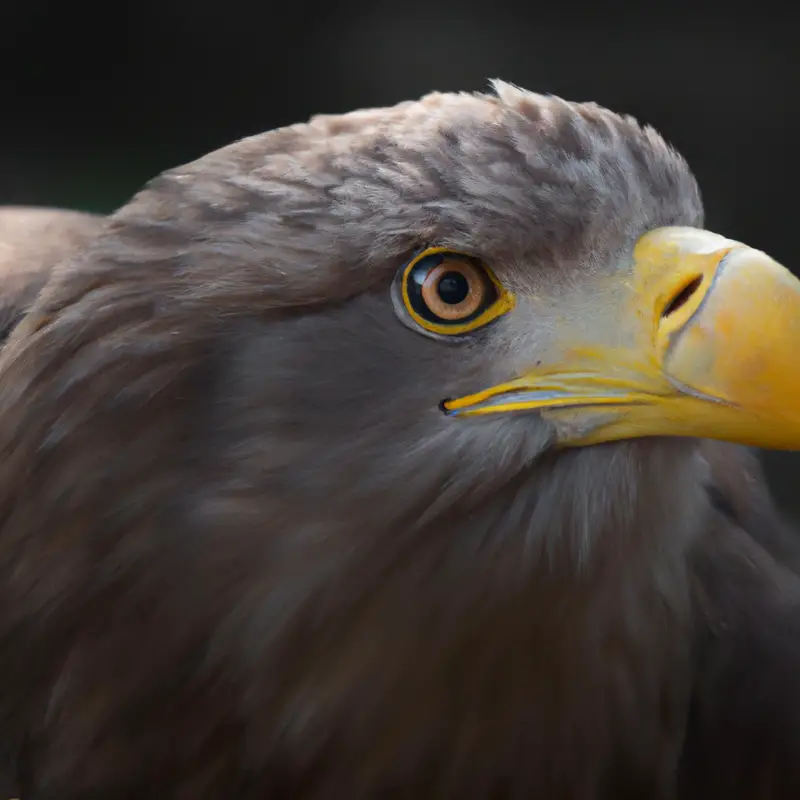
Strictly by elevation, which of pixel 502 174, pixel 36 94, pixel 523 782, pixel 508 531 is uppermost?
pixel 36 94

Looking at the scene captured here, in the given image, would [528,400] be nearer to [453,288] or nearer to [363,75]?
[453,288]


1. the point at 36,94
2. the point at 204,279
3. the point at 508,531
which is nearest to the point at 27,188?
the point at 36,94

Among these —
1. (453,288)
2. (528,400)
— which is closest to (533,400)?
(528,400)

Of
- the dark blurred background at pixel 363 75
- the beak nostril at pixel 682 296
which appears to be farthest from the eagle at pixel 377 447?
the dark blurred background at pixel 363 75

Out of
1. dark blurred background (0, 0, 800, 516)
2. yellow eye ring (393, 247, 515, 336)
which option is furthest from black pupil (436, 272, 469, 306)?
dark blurred background (0, 0, 800, 516)

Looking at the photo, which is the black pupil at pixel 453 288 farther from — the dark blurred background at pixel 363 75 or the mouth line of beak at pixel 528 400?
the dark blurred background at pixel 363 75

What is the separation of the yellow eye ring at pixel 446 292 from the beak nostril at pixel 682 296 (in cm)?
15

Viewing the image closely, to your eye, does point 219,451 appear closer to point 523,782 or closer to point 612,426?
point 612,426

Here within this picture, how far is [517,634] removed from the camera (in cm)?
115

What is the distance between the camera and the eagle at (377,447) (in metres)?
1.08

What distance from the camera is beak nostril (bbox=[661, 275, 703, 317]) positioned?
107 cm

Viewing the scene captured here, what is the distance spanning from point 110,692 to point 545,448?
1.79 feet

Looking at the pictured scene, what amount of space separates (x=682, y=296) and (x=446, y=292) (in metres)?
0.23

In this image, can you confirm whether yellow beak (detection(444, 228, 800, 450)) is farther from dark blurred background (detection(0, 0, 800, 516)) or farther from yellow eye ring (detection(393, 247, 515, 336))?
dark blurred background (detection(0, 0, 800, 516))
